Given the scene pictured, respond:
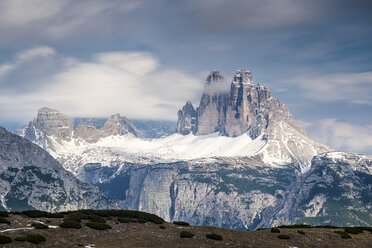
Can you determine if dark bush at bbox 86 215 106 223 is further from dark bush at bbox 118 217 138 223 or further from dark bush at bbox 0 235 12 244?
dark bush at bbox 0 235 12 244

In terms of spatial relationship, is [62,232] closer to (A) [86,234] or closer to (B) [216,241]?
(A) [86,234]

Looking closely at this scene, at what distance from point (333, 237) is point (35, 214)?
151 feet

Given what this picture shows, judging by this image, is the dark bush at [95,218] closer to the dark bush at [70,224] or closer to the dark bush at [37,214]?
the dark bush at [37,214]

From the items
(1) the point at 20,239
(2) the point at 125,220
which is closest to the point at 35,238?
(1) the point at 20,239

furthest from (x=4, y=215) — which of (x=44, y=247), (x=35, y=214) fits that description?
(x=44, y=247)

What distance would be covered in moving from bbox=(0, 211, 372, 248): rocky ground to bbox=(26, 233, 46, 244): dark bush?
0.61 meters

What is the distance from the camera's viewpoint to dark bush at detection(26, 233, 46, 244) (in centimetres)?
5991

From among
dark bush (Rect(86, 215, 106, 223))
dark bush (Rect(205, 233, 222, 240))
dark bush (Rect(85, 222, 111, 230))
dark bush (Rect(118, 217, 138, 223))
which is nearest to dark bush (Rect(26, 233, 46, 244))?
dark bush (Rect(85, 222, 111, 230))

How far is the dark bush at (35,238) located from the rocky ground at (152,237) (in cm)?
61

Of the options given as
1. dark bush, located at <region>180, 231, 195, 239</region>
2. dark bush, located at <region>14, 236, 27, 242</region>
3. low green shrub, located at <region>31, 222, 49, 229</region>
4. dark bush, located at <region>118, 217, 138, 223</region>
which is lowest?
dark bush, located at <region>14, 236, 27, 242</region>

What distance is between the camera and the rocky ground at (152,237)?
63281mm

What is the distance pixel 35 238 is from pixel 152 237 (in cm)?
1559

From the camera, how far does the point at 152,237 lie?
6756 centimetres

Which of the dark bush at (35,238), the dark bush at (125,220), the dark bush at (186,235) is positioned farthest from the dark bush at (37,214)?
the dark bush at (186,235)
